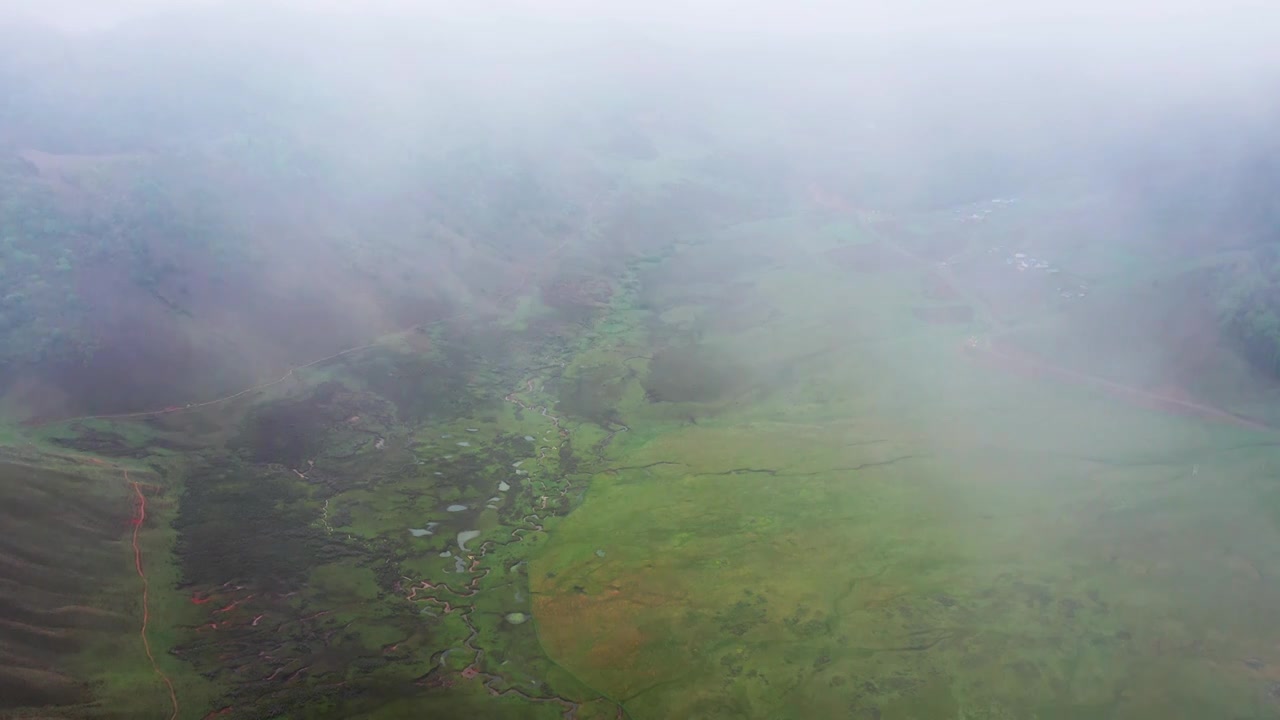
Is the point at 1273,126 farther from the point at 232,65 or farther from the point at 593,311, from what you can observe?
the point at 232,65

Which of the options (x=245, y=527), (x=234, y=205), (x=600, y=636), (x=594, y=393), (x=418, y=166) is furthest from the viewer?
(x=418, y=166)

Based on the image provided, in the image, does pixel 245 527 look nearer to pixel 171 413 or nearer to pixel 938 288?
pixel 171 413

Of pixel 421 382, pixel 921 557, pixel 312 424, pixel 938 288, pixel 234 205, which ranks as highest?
pixel 234 205

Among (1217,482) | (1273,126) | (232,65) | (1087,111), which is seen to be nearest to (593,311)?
(1217,482)

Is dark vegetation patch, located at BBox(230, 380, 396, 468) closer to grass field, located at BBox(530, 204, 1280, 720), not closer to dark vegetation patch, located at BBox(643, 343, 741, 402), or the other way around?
grass field, located at BBox(530, 204, 1280, 720)

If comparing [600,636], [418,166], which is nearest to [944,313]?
[600,636]

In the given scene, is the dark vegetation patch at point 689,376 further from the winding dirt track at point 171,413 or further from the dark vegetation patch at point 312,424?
the dark vegetation patch at point 312,424

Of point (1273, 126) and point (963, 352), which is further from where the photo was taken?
point (1273, 126)

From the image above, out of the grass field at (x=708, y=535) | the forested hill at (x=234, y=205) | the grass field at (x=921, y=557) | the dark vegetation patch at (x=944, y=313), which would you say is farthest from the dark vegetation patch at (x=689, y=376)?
the dark vegetation patch at (x=944, y=313)
